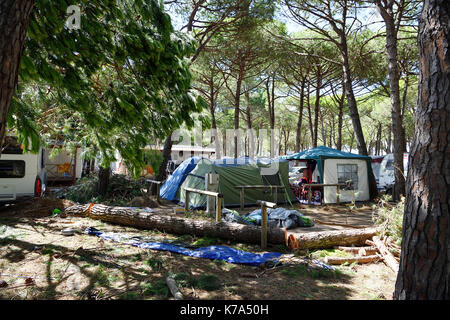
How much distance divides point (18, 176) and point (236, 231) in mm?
5716

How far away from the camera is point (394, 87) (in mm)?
8203

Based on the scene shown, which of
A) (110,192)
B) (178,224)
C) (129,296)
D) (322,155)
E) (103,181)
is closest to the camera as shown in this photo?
(129,296)

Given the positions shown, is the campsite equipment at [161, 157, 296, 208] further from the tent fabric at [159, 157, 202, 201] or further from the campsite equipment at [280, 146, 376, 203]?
the campsite equipment at [280, 146, 376, 203]

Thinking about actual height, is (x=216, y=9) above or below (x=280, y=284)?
above

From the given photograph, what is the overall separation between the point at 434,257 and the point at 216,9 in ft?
31.4

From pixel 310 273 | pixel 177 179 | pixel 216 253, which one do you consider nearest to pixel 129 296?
pixel 216 253

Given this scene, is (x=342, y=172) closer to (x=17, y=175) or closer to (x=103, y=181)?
(x=103, y=181)

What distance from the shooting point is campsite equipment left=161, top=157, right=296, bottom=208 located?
322 inches

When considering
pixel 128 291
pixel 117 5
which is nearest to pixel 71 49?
pixel 117 5

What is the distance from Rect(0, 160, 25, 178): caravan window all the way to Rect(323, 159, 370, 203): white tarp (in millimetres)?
8522

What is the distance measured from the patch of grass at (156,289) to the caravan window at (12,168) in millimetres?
5853

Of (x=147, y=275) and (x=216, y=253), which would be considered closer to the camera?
(x=147, y=275)
